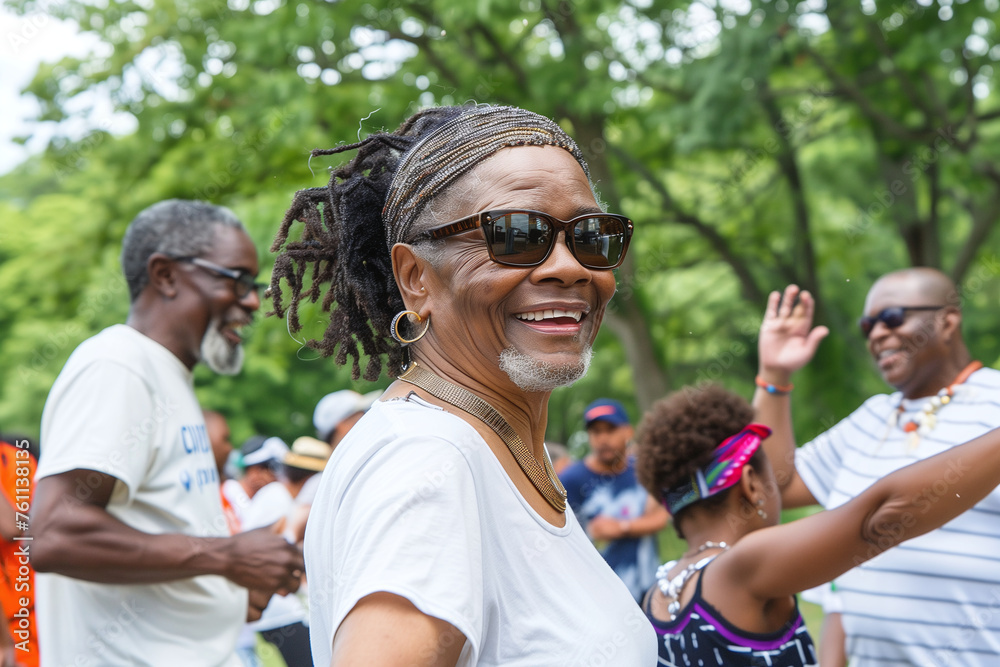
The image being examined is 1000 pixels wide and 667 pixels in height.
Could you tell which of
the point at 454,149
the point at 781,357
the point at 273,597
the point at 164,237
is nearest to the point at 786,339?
the point at 781,357

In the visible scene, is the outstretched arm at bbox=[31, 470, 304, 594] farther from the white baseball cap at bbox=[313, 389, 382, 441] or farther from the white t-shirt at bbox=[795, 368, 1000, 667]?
the white baseball cap at bbox=[313, 389, 382, 441]

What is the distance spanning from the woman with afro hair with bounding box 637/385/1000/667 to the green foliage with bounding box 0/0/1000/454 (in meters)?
3.83

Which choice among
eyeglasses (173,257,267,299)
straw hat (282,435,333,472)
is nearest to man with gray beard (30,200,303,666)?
eyeglasses (173,257,267,299)

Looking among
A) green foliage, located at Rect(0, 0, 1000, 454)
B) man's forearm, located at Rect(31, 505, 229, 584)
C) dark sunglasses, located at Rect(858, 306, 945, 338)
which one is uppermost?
green foliage, located at Rect(0, 0, 1000, 454)

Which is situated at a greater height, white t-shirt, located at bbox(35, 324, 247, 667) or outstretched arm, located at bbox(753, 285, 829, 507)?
outstretched arm, located at bbox(753, 285, 829, 507)

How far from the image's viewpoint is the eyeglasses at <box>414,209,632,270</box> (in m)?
1.71

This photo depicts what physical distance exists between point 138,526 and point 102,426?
0.33 meters

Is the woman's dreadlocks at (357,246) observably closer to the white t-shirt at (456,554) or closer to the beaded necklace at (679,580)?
the white t-shirt at (456,554)

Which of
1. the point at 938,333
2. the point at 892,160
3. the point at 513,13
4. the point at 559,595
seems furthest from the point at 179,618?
the point at 892,160

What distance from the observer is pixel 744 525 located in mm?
2807

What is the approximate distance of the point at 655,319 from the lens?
11719 millimetres

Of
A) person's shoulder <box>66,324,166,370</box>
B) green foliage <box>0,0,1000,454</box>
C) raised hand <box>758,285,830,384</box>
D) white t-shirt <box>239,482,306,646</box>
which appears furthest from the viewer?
green foliage <box>0,0,1000,454</box>

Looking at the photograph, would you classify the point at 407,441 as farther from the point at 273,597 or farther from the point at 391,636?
the point at 273,597

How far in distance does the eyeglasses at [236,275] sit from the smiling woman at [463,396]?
140 cm
